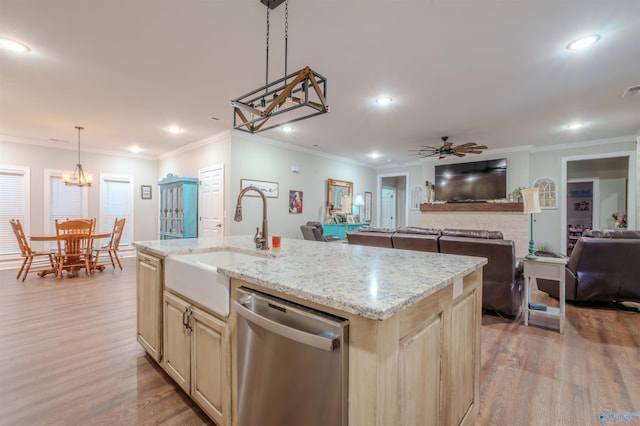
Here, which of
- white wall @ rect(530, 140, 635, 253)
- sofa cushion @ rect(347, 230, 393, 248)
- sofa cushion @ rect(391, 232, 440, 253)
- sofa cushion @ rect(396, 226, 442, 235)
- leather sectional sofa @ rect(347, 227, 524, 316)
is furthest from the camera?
white wall @ rect(530, 140, 635, 253)

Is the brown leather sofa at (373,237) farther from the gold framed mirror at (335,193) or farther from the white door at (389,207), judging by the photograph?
the white door at (389,207)

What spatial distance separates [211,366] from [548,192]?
24.6ft

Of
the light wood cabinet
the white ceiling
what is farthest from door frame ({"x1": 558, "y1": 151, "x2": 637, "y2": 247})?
the light wood cabinet

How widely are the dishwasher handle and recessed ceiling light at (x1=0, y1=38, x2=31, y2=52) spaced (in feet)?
10.5

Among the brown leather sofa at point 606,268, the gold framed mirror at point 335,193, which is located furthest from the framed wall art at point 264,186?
the brown leather sofa at point 606,268

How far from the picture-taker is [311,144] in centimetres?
621

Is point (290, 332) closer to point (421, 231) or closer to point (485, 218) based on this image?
point (421, 231)

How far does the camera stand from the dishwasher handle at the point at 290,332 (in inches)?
34.5

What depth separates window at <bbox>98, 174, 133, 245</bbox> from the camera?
6613 millimetres

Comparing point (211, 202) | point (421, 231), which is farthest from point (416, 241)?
point (211, 202)

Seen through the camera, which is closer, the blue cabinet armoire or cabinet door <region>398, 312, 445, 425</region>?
cabinet door <region>398, 312, 445, 425</region>

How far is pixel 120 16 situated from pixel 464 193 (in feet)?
22.5

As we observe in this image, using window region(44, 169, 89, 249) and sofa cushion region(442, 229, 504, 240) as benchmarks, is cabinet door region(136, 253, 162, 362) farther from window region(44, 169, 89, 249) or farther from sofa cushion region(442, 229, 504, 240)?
window region(44, 169, 89, 249)

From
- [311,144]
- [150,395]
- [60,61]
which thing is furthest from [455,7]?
[311,144]
